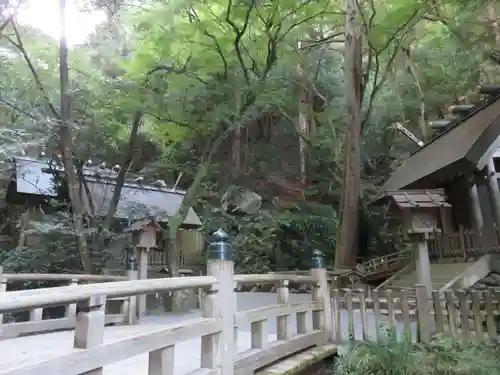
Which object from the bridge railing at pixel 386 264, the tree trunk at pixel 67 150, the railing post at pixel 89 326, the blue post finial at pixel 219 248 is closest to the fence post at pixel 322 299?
the blue post finial at pixel 219 248

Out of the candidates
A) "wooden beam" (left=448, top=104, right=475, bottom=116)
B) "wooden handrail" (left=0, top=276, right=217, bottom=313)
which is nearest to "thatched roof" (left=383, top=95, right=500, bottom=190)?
"wooden beam" (left=448, top=104, right=475, bottom=116)

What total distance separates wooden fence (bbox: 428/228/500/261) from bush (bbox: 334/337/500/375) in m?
6.24

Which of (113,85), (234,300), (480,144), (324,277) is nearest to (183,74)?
(113,85)

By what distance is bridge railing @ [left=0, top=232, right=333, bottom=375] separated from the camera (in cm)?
217

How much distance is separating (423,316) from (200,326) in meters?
3.57

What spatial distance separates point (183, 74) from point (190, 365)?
7.43m

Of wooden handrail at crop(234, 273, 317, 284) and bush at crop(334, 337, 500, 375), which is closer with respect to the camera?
wooden handrail at crop(234, 273, 317, 284)

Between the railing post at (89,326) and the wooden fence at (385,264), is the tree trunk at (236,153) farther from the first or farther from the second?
the railing post at (89,326)

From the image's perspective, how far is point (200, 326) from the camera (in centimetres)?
331

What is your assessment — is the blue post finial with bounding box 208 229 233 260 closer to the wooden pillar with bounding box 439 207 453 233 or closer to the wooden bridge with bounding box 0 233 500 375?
the wooden bridge with bounding box 0 233 500 375

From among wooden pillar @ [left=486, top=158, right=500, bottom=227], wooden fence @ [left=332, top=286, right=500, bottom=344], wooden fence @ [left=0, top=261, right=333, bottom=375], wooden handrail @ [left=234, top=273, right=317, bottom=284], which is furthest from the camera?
wooden pillar @ [left=486, top=158, right=500, bottom=227]

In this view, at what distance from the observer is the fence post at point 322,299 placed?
5.91 meters

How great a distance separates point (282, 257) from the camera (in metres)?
17.2

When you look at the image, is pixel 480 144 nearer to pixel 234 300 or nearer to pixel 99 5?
pixel 234 300
